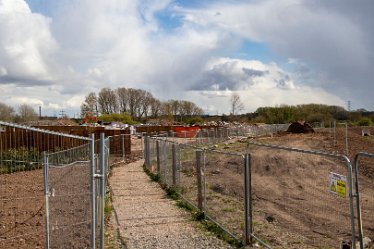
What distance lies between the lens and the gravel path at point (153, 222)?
9516mm

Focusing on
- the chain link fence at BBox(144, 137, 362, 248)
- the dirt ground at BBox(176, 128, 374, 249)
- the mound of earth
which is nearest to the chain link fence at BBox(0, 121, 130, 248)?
the chain link fence at BBox(144, 137, 362, 248)

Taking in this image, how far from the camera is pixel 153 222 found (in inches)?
449

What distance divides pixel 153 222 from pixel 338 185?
6096 mm

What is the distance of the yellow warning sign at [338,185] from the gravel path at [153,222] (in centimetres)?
341

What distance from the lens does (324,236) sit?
28.8ft

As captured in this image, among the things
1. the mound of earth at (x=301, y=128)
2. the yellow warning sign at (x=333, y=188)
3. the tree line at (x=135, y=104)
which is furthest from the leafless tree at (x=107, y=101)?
the yellow warning sign at (x=333, y=188)

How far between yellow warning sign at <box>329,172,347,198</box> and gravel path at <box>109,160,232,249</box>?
3406mm

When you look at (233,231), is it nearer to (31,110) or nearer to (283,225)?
(283,225)

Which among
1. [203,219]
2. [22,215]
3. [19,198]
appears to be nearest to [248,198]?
[203,219]

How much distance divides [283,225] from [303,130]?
155ft

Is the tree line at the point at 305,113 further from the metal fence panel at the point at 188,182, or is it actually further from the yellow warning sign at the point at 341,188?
the yellow warning sign at the point at 341,188

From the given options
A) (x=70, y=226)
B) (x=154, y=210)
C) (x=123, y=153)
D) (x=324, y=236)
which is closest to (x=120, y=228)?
(x=154, y=210)

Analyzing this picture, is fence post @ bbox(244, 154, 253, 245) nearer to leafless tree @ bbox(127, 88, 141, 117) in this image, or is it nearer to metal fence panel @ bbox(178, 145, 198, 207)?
metal fence panel @ bbox(178, 145, 198, 207)

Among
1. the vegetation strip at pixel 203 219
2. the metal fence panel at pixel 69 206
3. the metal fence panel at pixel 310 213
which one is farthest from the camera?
the vegetation strip at pixel 203 219
